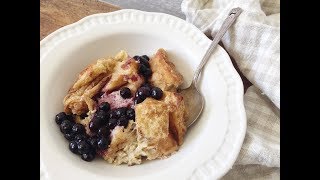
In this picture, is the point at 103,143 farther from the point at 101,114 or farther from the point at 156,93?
the point at 156,93

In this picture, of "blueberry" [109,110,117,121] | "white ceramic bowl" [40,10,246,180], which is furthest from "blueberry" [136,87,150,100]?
"white ceramic bowl" [40,10,246,180]

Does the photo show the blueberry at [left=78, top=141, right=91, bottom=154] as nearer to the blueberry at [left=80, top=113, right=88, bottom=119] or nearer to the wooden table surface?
the blueberry at [left=80, top=113, right=88, bottom=119]

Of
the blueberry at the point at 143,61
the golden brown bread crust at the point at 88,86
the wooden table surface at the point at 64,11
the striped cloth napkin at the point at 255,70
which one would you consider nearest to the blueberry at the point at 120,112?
the golden brown bread crust at the point at 88,86

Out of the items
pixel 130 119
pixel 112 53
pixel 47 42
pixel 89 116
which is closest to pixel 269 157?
pixel 130 119

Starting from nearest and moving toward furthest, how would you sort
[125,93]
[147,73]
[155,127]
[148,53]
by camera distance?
[155,127] < [125,93] < [147,73] < [148,53]

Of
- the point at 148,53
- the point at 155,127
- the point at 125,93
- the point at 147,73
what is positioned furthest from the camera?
the point at 148,53

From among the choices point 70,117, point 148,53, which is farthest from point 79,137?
point 148,53

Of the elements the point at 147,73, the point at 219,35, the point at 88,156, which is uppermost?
the point at 219,35
